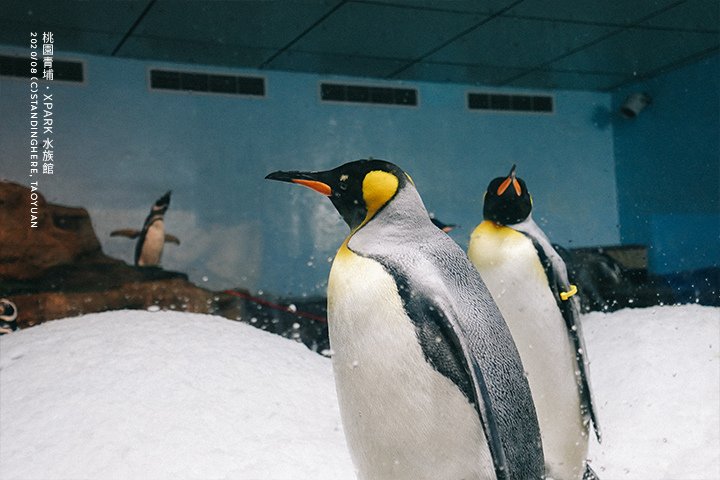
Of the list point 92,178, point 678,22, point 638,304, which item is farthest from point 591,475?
point 92,178

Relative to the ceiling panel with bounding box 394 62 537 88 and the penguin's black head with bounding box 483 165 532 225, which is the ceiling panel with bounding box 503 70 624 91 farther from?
the penguin's black head with bounding box 483 165 532 225

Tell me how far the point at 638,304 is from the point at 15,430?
2.25 metres

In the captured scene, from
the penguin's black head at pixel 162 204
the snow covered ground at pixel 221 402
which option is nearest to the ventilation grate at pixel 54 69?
the penguin's black head at pixel 162 204

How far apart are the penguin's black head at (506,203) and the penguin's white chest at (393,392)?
644 millimetres

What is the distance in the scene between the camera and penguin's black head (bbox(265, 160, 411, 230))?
30.6 inches

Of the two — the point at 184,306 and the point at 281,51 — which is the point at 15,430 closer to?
the point at 184,306

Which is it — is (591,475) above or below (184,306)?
below

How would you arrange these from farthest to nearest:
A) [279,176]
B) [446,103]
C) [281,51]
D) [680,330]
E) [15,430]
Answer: [446,103] → [281,51] → [680,330] → [15,430] → [279,176]

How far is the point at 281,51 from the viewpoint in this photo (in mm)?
2088

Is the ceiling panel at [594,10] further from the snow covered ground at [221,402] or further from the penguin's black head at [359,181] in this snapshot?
the penguin's black head at [359,181]

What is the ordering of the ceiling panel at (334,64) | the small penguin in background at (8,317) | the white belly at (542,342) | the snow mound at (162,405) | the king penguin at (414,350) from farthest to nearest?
1. the ceiling panel at (334,64)
2. the small penguin in background at (8,317)
3. the white belly at (542,342)
4. the snow mound at (162,405)
5. the king penguin at (414,350)

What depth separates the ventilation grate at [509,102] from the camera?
2.25 m

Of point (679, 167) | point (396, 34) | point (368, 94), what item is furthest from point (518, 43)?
point (679, 167)

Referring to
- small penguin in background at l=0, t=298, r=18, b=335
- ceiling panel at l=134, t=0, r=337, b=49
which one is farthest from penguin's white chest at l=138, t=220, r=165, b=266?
ceiling panel at l=134, t=0, r=337, b=49
